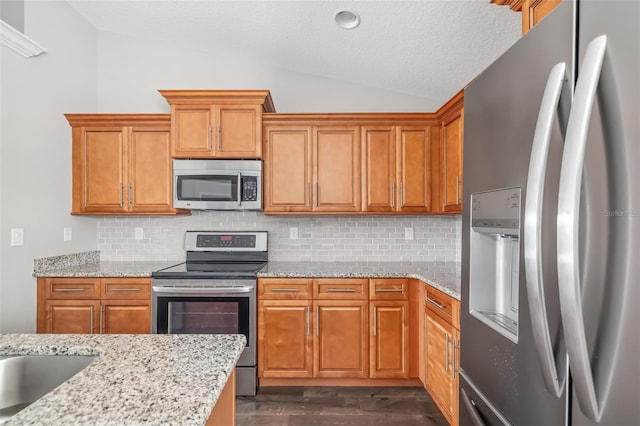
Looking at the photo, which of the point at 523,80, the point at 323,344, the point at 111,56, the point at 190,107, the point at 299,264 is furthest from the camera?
the point at 111,56

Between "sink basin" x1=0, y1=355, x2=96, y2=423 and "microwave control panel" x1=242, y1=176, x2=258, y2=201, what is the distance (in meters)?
2.01

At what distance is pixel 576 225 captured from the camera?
65cm

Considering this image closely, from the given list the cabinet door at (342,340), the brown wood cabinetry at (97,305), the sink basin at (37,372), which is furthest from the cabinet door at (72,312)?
the sink basin at (37,372)

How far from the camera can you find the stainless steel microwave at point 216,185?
2.92 m

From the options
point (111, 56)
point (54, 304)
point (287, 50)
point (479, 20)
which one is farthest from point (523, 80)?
point (111, 56)

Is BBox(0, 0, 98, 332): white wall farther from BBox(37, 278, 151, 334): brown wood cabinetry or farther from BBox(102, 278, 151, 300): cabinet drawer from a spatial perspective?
BBox(102, 278, 151, 300): cabinet drawer

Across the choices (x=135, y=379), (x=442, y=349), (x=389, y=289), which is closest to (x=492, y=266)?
(x=135, y=379)

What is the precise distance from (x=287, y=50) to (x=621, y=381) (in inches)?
121

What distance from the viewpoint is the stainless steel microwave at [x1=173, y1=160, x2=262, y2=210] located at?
292cm

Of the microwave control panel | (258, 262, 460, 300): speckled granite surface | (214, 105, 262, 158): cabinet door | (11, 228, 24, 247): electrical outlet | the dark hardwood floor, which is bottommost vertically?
the dark hardwood floor

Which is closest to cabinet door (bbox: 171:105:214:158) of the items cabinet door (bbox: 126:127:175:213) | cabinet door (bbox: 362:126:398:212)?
cabinet door (bbox: 126:127:175:213)

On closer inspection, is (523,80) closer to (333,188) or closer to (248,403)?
(333,188)

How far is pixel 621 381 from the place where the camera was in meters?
0.61

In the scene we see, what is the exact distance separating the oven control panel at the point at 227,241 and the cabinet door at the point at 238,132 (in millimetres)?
763
